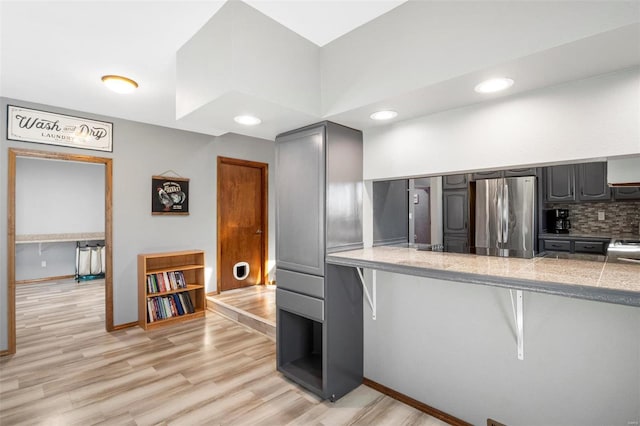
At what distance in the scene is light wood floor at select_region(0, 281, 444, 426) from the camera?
2049 mm

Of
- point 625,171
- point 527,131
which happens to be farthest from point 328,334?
point 625,171

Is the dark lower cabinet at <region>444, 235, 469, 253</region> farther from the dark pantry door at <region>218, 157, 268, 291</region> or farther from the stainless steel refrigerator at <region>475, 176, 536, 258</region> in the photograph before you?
the dark pantry door at <region>218, 157, 268, 291</region>

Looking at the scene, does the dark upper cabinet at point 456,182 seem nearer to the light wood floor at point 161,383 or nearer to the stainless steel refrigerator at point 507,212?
the stainless steel refrigerator at point 507,212

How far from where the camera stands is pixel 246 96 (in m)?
1.72

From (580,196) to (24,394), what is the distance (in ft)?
19.4

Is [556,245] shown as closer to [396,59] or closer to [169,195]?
[396,59]

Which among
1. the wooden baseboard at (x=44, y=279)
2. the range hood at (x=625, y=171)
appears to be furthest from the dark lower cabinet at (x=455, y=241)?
the wooden baseboard at (x=44, y=279)

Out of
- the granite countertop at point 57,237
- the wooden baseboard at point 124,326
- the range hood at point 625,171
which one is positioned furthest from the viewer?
the granite countertop at point 57,237

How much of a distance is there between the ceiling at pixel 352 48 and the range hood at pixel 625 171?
62 cm

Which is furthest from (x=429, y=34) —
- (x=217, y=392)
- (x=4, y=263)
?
(x=4, y=263)

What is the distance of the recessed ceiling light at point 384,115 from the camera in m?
2.01

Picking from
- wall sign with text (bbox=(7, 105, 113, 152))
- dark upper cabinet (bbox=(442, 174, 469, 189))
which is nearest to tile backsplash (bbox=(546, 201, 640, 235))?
dark upper cabinet (bbox=(442, 174, 469, 189))

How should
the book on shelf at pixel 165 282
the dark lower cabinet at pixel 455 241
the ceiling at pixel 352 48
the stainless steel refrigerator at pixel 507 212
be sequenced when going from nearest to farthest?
1. the ceiling at pixel 352 48
2. the dark lower cabinet at pixel 455 241
3. the book on shelf at pixel 165 282
4. the stainless steel refrigerator at pixel 507 212

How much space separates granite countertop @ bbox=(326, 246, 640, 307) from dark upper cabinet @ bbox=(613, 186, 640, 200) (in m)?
2.90
